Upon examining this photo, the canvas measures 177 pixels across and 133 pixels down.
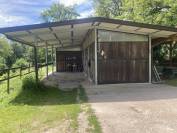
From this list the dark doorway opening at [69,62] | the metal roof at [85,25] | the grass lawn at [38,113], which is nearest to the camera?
the grass lawn at [38,113]

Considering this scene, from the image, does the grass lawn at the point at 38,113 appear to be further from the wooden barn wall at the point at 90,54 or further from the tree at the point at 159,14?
the tree at the point at 159,14

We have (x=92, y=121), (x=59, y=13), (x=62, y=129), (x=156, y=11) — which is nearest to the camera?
(x=62, y=129)

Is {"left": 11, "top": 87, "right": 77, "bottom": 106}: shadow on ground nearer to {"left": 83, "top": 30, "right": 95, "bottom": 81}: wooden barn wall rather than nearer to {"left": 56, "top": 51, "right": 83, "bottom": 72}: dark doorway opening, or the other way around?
{"left": 83, "top": 30, "right": 95, "bottom": 81}: wooden barn wall

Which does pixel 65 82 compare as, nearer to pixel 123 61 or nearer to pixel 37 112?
pixel 123 61

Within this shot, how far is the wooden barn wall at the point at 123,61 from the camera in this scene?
13.9 m

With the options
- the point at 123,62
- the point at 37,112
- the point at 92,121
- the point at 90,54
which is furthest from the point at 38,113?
the point at 90,54

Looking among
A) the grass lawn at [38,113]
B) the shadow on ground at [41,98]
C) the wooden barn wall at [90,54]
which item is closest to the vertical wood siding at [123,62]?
the wooden barn wall at [90,54]

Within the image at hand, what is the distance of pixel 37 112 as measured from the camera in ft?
25.5

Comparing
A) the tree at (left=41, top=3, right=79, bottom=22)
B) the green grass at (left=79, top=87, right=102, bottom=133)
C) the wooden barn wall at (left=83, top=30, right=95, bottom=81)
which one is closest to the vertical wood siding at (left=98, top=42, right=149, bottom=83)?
the wooden barn wall at (left=83, top=30, right=95, bottom=81)

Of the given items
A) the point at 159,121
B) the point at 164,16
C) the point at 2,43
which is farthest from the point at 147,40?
the point at 2,43

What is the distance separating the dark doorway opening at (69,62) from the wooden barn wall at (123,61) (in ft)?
41.5

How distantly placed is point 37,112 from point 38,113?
0.14 meters

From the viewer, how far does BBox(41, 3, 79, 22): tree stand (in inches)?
2450

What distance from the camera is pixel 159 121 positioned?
6547mm
